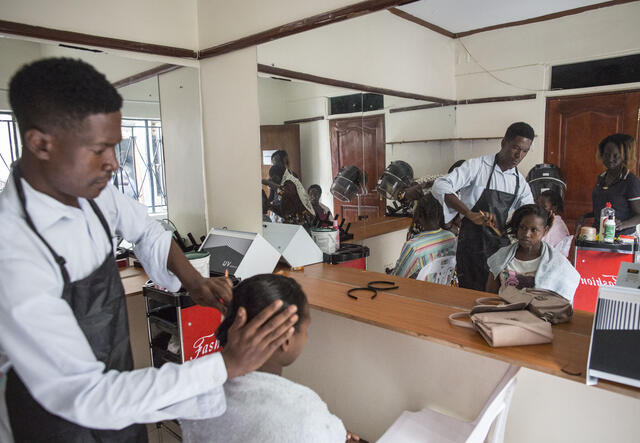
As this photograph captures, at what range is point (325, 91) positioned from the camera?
257cm

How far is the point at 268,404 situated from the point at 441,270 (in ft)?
3.67

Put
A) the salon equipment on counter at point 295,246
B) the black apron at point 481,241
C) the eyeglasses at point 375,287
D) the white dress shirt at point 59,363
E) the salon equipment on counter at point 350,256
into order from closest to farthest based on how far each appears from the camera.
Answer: the white dress shirt at point 59,363 < the black apron at point 481,241 < the eyeglasses at point 375,287 < the salon equipment on counter at point 350,256 < the salon equipment on counter at point 295,246

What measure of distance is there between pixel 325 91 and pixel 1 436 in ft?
6.96

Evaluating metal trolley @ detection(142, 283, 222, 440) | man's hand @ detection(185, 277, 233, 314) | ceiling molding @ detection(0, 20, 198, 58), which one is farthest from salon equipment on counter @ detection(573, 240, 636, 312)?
ceiling molding @ detection(0, 20, 198, 58)

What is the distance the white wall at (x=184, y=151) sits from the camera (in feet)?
9.74

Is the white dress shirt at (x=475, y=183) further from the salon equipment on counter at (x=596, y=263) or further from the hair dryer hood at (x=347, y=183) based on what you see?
the hair dryer hood at (x=347, y=183)

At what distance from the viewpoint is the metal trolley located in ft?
7.14

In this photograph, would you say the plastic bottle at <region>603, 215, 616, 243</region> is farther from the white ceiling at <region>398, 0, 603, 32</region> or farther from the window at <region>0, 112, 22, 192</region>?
the window at <region>0, 112, 22, 192</region>

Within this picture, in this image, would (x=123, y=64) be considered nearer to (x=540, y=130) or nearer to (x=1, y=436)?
(x=1, y=436)

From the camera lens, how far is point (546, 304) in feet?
5.27

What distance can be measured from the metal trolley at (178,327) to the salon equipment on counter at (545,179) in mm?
1536

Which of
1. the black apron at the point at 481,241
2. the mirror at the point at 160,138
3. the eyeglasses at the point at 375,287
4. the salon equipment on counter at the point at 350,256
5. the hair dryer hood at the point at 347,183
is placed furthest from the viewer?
the mirror at the point at 160,138

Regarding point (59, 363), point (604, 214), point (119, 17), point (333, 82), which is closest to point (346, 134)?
point (333, 82)

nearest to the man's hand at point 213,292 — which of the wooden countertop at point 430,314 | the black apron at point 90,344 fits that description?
the black apron at point 90,344
